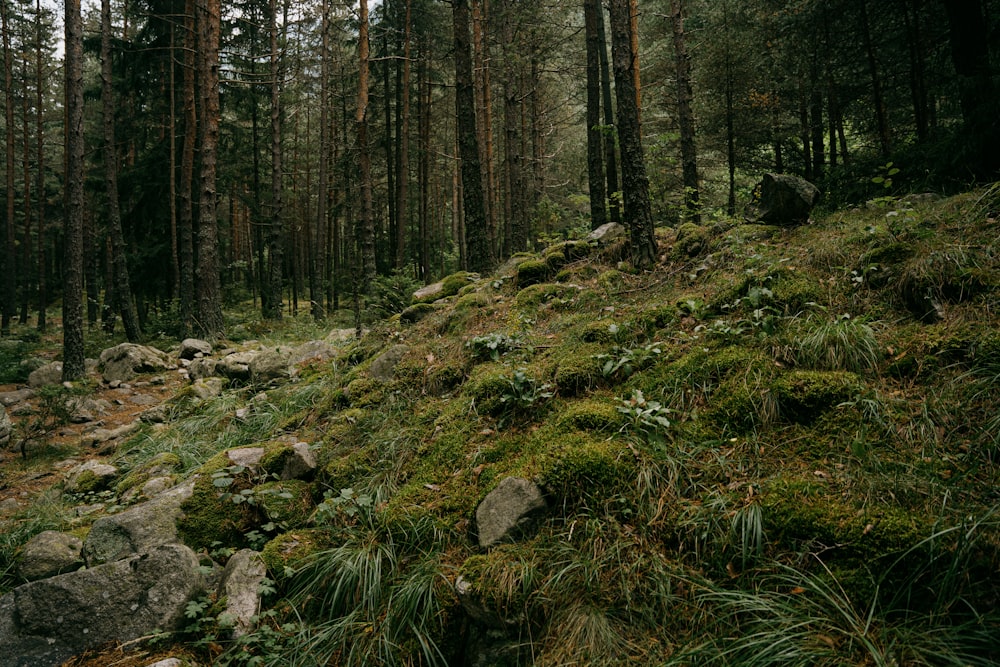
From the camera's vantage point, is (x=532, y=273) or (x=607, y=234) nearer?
(x=532, y=273)

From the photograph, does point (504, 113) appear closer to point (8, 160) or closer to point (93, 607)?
point (93, 607)

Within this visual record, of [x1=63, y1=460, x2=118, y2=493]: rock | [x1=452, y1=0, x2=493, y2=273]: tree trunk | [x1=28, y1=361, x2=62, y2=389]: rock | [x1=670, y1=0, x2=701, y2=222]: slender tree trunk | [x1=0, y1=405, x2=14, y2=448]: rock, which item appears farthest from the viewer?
[x1=670, y1=0, x2=701, y2=222]: slender tree trunk

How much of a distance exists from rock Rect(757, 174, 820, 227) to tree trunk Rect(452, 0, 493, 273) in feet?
15.4

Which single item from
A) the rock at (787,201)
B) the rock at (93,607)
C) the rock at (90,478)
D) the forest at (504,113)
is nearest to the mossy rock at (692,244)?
the forest at (504,113)

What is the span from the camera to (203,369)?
9094 millimetres

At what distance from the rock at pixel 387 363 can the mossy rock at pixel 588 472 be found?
9.72ft

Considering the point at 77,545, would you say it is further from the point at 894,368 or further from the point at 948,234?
the point at 948,234

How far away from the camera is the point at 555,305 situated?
6.08m

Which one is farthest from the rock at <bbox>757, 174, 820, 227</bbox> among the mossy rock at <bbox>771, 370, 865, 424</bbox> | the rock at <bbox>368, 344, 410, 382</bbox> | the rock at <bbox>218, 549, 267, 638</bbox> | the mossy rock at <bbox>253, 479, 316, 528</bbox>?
the rock at <bbox>218, 549, 267, 638</bbox>

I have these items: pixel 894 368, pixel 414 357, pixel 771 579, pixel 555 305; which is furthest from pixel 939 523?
pixel 414 357

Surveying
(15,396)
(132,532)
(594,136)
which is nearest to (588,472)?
(132,532)

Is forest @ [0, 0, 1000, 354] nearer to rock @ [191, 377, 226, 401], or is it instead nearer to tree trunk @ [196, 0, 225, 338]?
tree trunk @ [196, 0, 225, 338]

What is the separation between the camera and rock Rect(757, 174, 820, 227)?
19.8 feet

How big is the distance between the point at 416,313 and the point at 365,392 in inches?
94.1
